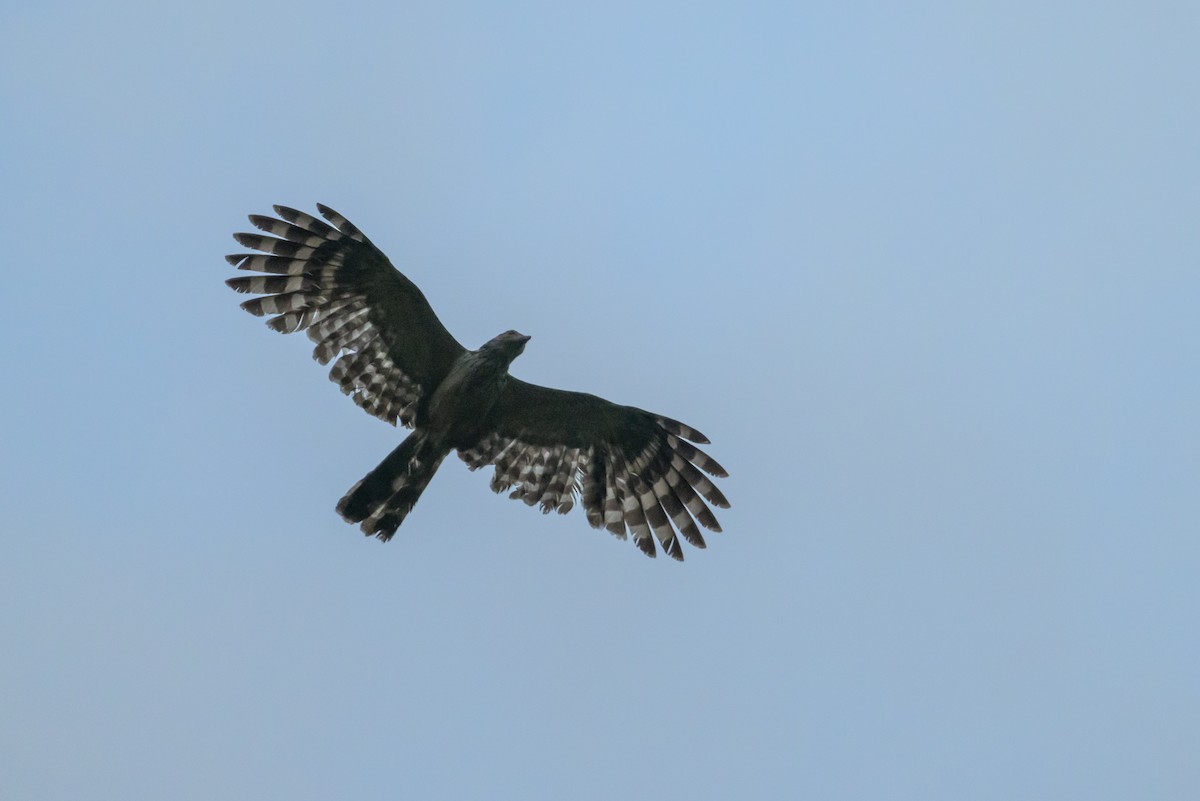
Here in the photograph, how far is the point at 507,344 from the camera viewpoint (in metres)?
14.1

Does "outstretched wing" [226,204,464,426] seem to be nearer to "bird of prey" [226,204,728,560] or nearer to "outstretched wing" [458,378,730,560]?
"bird of prey" [226,204,728,560]

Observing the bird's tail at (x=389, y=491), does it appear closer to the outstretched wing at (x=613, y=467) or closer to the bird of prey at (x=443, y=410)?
the bird of prey at (x=443, y=410)

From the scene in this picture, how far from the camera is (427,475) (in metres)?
14.4

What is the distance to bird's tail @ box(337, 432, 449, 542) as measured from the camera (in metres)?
13.9

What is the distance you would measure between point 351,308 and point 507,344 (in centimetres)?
167

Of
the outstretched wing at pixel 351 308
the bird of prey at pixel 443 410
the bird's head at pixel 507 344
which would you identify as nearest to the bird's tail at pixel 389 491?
the bird of prey at pixel 443 410

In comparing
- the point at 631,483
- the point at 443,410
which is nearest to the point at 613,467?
the point at 631,483

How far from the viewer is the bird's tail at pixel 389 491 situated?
13852mm

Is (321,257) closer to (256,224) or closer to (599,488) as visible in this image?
(256,224)

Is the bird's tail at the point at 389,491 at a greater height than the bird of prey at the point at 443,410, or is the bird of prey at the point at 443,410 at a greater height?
the bird of prey at the point at 443,410

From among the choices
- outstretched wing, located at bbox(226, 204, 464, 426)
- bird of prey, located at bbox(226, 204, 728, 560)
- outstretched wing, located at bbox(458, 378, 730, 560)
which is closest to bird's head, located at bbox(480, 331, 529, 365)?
bird of prey, located at bbox(226, 204, 728, 560)

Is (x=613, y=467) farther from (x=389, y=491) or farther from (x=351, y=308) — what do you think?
(x=351, y=308)

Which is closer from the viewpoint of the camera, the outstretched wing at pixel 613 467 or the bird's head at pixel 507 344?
the bird's head at pixel 507 344

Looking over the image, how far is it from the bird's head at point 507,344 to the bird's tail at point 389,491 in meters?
1.25
